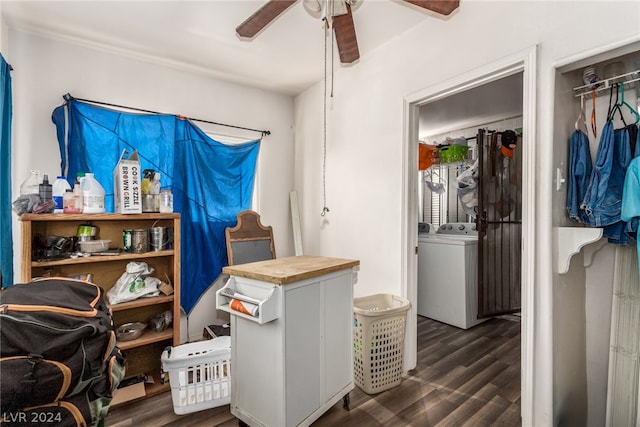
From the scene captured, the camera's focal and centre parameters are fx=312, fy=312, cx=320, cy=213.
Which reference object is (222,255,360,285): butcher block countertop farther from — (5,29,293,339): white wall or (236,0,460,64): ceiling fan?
(5,29,293,339): white wall

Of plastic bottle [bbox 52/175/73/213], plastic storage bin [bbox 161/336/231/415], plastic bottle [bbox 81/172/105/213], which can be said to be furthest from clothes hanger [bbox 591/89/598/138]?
plastic bottle [bbox 52/175/73/213]

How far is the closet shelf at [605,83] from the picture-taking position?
1519mm

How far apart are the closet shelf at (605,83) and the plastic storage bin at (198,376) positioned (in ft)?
8.50

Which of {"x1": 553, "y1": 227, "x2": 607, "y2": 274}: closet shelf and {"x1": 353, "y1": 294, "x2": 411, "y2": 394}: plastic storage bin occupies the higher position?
{"x1": 553, "y1": 227, "x2": 607, "y2": 274}: closet shelf

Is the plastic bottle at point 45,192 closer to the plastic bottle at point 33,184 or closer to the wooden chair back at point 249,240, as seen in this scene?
the plastic bottle at point 33,184

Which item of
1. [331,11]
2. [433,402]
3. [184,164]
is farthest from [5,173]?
[433,402]

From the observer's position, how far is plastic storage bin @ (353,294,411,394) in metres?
2.10

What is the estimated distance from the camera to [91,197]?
195cm

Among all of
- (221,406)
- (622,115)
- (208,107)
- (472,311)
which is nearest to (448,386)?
(472,311)

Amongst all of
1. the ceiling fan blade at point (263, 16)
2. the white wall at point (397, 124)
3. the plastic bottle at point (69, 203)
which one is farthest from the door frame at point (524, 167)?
the plastic bottle at point (69, 203)

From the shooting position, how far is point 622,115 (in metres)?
1.60

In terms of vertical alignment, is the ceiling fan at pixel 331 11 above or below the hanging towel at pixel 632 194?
above

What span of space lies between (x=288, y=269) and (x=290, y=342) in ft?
1.18

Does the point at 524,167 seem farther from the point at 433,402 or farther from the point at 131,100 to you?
the point at 131,100
